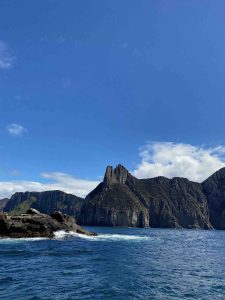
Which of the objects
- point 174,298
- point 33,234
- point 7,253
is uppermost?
point 33,234

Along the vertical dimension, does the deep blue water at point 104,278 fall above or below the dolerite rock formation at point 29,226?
below

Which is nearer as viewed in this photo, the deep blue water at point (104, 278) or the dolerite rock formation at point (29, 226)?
the deep blue water at point (104, 278)

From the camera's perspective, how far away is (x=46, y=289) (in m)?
31.9

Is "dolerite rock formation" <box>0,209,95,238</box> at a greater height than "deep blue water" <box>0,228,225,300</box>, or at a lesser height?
greater

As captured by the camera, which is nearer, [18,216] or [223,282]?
[223,282]

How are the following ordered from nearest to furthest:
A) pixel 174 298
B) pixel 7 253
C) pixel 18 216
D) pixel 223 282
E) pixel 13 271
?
1. pixel 174 298
2. pixel 223 282
3. pixel 13 271
4. pixel 7 253
5. pixel 18 216

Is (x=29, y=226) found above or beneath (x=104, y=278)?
above

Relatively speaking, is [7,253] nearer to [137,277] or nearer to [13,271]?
[13,271]

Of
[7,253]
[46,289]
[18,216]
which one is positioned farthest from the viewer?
[18,216]

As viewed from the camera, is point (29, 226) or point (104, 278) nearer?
point (104, 278)

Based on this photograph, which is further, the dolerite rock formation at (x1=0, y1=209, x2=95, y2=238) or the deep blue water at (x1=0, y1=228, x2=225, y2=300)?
the dolerite rock formation at (x1=0, y1=209, x2=95, y2=238)

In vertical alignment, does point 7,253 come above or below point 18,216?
below

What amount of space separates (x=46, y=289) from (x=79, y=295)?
3.57 meters

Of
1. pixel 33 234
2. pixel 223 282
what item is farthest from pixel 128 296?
pixel 33 234
